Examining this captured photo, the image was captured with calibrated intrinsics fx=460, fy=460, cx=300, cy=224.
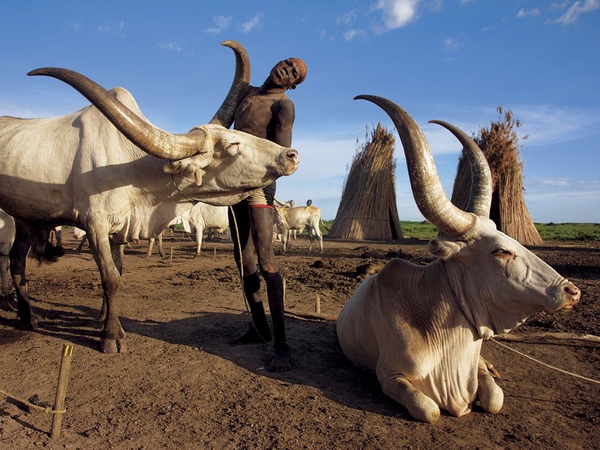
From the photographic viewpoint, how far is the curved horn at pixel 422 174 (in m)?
2.66

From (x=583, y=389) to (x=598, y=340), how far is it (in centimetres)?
111

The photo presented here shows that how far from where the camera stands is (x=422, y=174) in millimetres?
2656

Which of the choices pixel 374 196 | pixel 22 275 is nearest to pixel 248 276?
pixel 22 275

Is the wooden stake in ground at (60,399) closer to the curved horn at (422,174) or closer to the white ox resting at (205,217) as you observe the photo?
the curved horn at (422,174)

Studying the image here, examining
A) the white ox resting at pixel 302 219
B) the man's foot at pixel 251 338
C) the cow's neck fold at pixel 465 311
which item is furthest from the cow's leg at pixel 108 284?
the white ox resting at pixel 302 219

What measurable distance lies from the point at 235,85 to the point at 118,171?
53.1 inches

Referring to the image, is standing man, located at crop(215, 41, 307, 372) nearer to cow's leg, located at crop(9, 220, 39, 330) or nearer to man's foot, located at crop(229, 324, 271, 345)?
man's foot, located at crop(229, 324, 271, 345)

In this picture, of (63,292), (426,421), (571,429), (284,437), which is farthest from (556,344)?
(63,292)

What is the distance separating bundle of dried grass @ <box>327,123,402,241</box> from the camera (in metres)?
19.0

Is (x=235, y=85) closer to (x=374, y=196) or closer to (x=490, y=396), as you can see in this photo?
(x=490, y=396)

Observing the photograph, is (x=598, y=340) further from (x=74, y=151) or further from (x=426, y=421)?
(x=74, y=151)

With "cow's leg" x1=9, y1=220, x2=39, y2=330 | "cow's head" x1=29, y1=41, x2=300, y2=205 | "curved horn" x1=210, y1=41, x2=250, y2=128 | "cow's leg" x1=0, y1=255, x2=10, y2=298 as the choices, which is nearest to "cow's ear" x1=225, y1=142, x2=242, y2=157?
"cow's head" x1=29, y1=41, x2=300, y2=205

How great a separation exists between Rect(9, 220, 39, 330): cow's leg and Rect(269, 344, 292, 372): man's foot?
2631 millimetres

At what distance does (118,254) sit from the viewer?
4562 mm
